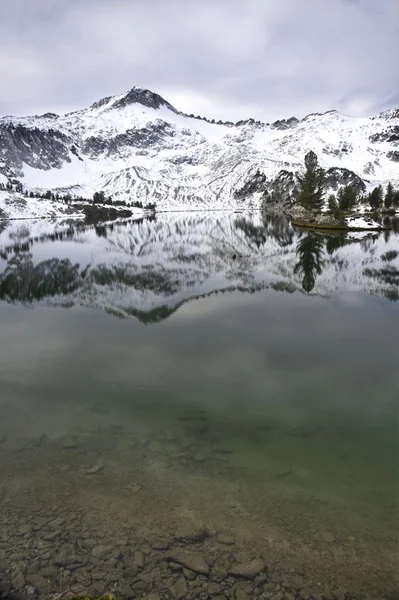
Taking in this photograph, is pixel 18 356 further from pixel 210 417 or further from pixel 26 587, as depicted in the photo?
pixel 26 587

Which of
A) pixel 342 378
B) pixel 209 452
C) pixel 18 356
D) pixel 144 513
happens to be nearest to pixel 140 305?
pixel 18 356

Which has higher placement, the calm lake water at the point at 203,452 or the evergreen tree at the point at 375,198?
the evergreen tree at the point at 375,198

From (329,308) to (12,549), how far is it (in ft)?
80.7

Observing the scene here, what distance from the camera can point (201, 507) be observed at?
32.8ft

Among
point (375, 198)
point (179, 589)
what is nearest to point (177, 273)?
point (179, 589)

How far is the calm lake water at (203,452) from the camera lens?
8352 mm

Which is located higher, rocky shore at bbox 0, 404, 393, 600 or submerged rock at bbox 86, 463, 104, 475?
submerged rock at bbox 86, 463, 104, 475

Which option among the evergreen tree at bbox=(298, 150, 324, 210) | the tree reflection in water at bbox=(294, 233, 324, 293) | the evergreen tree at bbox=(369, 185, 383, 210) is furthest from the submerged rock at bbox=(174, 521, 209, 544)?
the evergreen tree at bbox=(369, 185, 383, 210)

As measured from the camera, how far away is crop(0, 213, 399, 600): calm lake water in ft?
27.4

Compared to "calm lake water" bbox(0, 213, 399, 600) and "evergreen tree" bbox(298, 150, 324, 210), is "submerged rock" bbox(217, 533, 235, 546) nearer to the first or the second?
"calm lake water" bbox(0, 213, 399, 600)

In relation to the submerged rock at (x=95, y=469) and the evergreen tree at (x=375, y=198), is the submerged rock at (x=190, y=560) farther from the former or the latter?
the evergreen tree at (x=375, y=198)

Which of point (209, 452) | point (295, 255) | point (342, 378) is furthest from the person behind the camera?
point (295, 255)

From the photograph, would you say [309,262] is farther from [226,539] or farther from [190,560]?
[190,560]

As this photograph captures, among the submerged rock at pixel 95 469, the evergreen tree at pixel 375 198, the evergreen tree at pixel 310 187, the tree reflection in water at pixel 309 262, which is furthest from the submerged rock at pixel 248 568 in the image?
the evergreen tree at pixel 375 198
